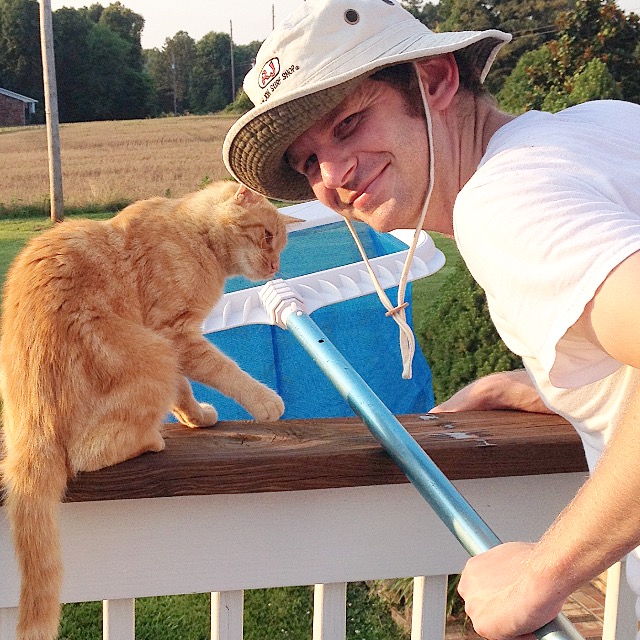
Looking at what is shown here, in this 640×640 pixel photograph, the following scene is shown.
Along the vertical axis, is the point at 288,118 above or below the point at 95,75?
above

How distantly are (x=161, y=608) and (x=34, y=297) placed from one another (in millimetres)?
2134

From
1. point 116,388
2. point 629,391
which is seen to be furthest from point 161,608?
point 629,391

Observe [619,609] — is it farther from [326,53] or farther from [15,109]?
[15,109]

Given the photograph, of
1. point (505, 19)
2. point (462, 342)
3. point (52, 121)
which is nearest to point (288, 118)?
point (462, 342)

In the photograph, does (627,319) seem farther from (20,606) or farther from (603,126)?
(20,606)

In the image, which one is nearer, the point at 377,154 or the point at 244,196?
the point at 377,154

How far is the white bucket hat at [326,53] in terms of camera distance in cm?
80

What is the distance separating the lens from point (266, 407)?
1213 mm

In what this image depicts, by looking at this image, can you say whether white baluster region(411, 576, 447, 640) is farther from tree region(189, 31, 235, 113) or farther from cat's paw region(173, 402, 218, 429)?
tree region(189, 31, 235, 113)

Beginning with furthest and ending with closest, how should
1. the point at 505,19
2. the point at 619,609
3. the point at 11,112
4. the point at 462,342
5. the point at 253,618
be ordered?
the point at 505,19 < the point at 11,112 < the point at 253,618 < the point at 462,342 < the point at 619,609

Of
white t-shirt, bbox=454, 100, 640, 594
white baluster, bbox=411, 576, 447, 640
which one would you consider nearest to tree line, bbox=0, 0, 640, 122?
white baluster, bbox=411, 576, 447, 640

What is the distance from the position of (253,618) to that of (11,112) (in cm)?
338

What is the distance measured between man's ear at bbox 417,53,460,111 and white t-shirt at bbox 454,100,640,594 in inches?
6.8

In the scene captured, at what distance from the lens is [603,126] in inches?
28.4
